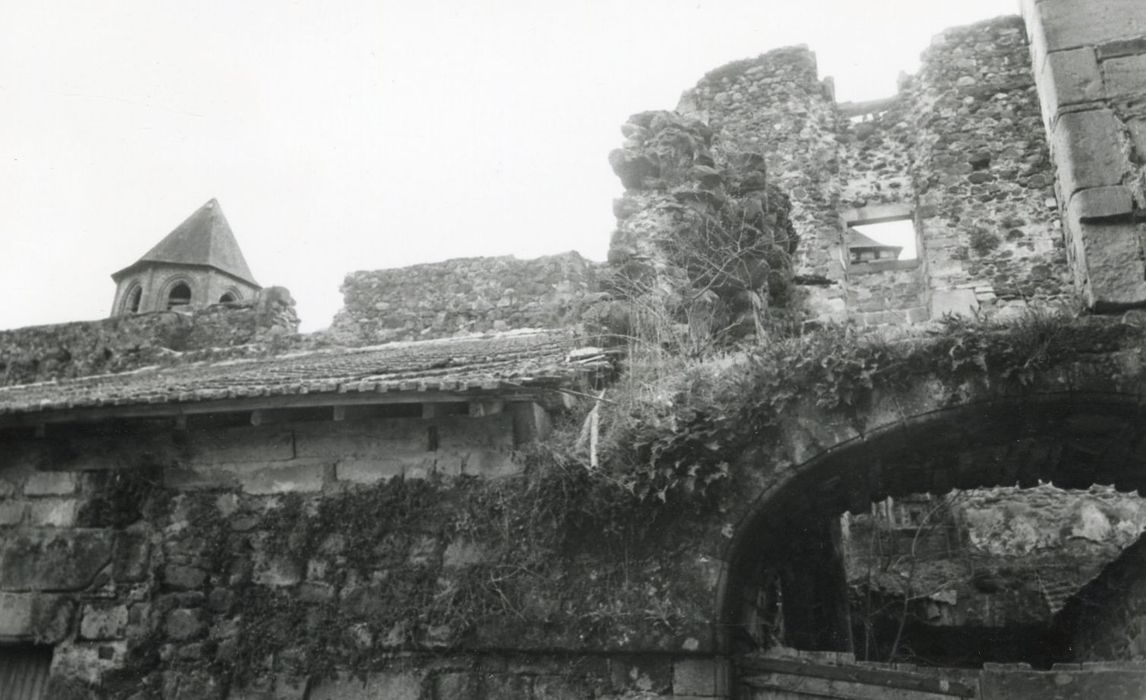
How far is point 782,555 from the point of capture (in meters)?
5.41

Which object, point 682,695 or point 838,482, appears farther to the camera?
point 838,482

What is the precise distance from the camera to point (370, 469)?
527 centimetres

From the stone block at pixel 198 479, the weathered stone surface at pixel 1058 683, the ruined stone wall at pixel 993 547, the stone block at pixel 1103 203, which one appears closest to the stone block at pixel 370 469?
the stone block at pixel 198 479

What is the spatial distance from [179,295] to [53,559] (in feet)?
67.9

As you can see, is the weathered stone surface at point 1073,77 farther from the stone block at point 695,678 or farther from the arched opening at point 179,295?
the arched opening at point 179,295

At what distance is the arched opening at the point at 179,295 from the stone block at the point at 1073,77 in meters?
23.3

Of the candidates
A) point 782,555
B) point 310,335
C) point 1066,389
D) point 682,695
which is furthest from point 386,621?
point 310,335

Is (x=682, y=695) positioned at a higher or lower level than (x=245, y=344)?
lower

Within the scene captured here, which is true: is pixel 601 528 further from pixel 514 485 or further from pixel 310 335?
pixel 310 335

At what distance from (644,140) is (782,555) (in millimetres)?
3038

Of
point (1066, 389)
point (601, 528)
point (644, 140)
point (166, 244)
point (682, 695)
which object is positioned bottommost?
point (682, 695)

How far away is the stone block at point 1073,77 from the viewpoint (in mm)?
5102

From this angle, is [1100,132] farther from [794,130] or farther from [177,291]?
[177,291]

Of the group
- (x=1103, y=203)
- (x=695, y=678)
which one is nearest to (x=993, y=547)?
(x=1103, y=203)
